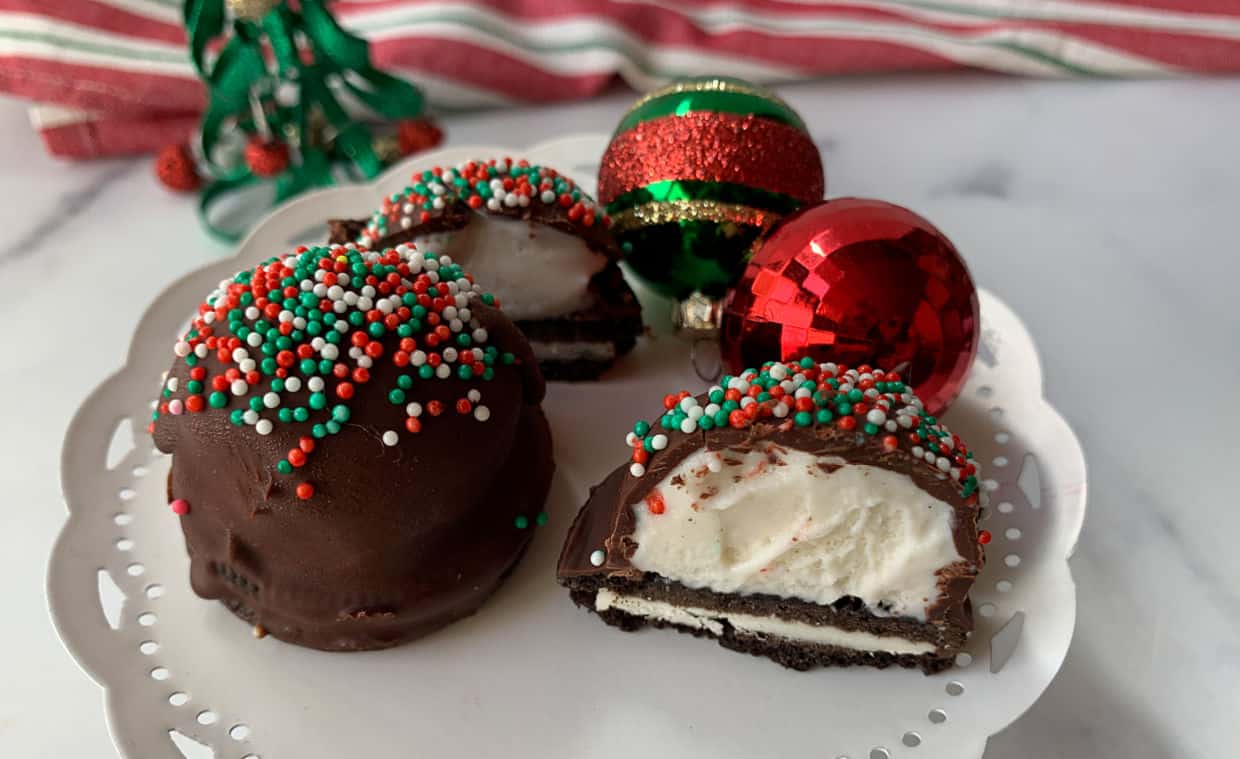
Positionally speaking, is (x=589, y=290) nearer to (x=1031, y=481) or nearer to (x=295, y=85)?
(x=1031, y=481)

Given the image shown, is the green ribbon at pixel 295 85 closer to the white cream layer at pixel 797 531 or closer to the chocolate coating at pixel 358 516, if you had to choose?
the chocolate coating at pixel 358 516

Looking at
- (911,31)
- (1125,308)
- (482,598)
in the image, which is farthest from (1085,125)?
(482,598)

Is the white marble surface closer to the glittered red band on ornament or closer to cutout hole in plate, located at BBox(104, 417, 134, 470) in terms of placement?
cutout hole in plate, located at BBox(104, 417, 134, 470)

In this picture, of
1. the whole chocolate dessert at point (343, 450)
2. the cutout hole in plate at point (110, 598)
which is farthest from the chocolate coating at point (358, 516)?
the cutout hole in plate at point (110, 598)

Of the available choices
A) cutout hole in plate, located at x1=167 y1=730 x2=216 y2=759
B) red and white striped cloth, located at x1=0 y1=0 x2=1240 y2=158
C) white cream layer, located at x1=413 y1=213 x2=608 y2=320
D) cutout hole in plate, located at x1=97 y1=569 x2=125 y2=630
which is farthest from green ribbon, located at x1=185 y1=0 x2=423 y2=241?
cutout hole in plate, located at x1=167 y1=730 x2=216 y2=759

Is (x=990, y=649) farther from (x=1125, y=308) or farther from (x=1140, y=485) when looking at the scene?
(x=1125, y=308)

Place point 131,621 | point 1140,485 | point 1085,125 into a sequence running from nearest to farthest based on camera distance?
point 131,621
point 1140,485
point 1085,125
